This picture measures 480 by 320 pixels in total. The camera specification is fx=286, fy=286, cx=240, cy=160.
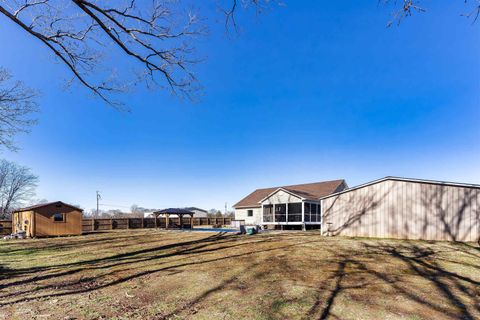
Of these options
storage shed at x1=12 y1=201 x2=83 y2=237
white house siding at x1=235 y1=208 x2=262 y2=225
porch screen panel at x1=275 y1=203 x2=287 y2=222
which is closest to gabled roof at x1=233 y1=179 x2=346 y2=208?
white house siding at x1=235 y1=208 x2=262 y2=225

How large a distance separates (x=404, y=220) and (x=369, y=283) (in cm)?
901

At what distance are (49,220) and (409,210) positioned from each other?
2594 cm

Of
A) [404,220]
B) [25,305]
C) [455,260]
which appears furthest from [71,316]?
[404,220]

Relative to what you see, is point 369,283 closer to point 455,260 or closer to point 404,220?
point 455,260

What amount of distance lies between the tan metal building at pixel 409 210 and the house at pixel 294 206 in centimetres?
833

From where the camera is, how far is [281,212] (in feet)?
96.1

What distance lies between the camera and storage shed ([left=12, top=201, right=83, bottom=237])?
22.9 m

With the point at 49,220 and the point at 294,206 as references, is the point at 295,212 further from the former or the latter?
the point at 49,220

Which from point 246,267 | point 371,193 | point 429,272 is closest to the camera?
point 429,272

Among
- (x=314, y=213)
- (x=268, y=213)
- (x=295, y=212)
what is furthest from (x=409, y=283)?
(x=268, y=213)

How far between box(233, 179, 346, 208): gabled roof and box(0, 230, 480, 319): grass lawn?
16078 mm

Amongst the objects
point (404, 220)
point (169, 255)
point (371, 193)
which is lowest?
point (169, 255)

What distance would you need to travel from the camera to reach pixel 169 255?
1182 cm

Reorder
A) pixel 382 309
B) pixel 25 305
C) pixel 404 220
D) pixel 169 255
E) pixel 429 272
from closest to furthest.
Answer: pixel 382 309, pixel 25 305, pixel 429 272, pixel 169 255, pixel 404 220
